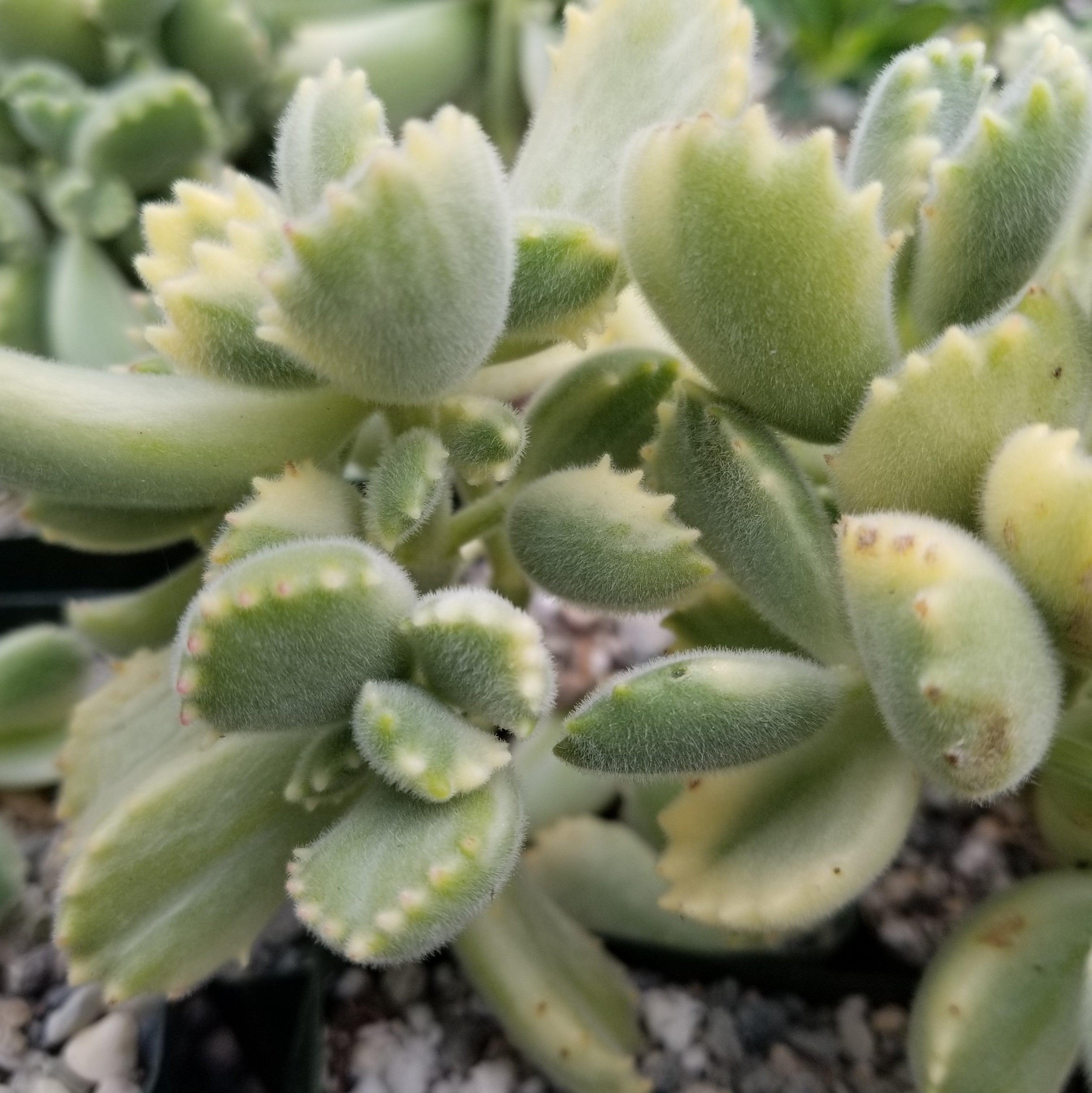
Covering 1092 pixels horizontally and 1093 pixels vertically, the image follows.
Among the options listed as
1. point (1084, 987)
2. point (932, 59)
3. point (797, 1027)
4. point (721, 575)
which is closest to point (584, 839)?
point (797, 1027)

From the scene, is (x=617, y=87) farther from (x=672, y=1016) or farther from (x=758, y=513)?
(x=672, y=1016)

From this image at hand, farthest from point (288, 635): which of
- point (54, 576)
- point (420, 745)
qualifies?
point (54, 576)

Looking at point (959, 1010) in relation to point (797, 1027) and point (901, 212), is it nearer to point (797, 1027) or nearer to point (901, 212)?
point (797, 1027)

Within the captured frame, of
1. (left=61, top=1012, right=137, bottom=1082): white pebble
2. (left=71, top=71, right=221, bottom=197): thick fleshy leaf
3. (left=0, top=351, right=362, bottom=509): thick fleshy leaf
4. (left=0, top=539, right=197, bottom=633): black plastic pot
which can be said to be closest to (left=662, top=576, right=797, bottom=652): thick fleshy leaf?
(left=0, top=351, right=362, bottom=509): thick fleshy leaf

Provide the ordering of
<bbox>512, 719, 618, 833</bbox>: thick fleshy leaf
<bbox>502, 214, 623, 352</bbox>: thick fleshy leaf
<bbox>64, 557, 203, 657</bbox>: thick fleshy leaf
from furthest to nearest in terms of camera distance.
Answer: <bbox>512, 719, 618, 833</bbox>: thick fleshy leaf
<bbox>64, 557, 203, 657</bbox>: thick fleshy leaf
<bbox>502, 214, 623, 352</bbox>: thick fleshy leaf

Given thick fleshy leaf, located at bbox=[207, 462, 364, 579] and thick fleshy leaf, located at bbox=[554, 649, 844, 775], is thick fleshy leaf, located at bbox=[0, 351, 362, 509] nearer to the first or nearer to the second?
thick fleshy leaf, located at bbox=[207, 462, 364, 579]
